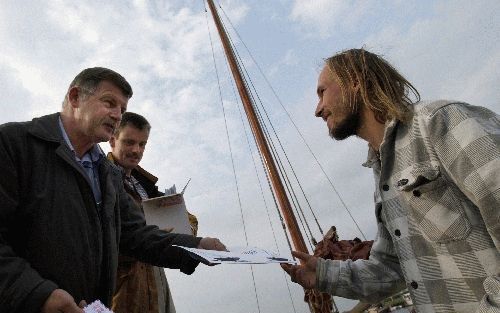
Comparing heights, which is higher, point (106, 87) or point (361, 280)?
point (106, 87)

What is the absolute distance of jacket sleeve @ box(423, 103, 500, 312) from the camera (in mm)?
1517

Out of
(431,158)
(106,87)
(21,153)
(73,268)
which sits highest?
(106,87)

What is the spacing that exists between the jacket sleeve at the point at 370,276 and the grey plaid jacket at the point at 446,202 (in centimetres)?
35

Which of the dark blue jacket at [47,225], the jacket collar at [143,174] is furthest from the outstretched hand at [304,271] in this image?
the jacket collar at [143,174]

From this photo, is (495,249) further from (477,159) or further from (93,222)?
(93,222)

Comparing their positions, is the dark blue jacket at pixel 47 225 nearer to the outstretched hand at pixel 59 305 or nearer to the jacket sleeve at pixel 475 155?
the outstretched hand at pixel 59 305

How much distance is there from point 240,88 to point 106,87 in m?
9.81

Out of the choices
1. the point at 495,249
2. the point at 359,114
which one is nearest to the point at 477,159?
the point at 495,249

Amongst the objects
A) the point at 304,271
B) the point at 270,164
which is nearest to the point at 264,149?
the point at 270,164

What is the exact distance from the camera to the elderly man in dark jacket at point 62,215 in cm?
157

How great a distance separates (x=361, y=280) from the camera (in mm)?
2562

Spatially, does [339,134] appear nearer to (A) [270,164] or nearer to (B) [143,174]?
(B) [143,174]

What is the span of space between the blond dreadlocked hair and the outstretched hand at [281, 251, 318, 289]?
1161 millimetres

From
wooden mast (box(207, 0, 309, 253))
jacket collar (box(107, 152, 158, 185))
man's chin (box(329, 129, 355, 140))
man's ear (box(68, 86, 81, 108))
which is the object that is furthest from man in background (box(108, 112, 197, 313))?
wooden mast (box(207, 0, 309, 253))
